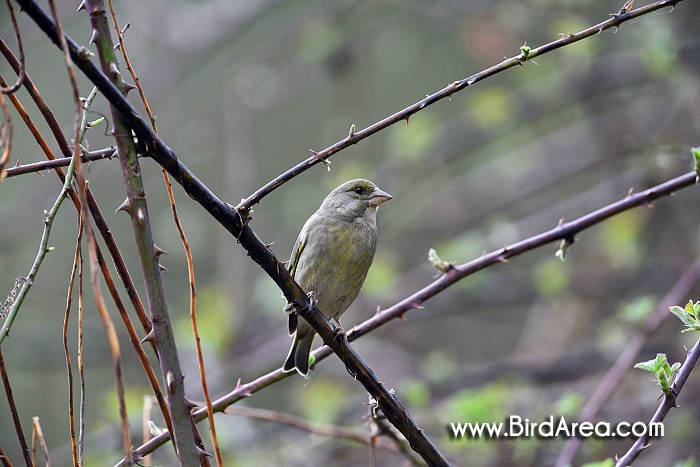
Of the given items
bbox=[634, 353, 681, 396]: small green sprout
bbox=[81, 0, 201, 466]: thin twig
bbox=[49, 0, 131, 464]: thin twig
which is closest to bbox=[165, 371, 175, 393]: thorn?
bbox=[81, 0, 201, 466]: thin twig

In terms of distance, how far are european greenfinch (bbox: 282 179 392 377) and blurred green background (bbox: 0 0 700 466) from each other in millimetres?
757

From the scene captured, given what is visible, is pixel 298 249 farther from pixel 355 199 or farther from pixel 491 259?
pixel 491 259

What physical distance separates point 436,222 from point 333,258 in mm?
3920

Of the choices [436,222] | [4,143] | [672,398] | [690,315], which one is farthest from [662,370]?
[436,222]

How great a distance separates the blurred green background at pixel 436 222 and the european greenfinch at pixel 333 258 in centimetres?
76

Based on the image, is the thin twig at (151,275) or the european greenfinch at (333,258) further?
the european greenfinch at (333,258)

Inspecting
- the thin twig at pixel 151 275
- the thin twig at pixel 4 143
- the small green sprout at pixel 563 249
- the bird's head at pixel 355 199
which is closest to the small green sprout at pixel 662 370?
the small green sprout at pixel 563 249

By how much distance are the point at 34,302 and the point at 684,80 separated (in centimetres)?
674

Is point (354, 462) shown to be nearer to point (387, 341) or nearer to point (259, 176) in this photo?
point (387, 341)

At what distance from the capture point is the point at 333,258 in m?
4.39

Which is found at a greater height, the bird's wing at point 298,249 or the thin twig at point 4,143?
the bird's wing at point 298,249

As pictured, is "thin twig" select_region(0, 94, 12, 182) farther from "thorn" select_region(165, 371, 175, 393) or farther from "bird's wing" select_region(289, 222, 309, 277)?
"bird's wing" select_region(289, 222, 309, 277)

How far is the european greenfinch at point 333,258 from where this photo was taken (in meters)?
4.39

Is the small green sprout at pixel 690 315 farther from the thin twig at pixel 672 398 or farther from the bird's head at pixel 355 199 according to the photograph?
the bird's head at pixel 355 199
